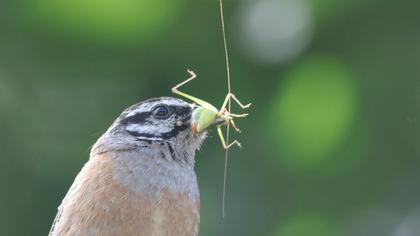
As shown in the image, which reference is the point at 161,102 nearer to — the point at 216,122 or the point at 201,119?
the point at 201,119

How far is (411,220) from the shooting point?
50.8 feet

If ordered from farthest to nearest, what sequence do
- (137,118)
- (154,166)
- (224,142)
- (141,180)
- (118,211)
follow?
(224,142) < (137,118) < (154,166) < (141,180) < (118,211)

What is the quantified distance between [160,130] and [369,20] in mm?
2674

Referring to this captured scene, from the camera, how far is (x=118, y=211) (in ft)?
40.9

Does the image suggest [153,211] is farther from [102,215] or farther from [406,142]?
[406,142]

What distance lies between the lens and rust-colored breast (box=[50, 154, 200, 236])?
40.7 feet

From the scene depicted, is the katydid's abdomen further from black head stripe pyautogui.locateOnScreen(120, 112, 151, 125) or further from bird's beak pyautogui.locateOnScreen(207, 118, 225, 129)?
black head stripe pyautogui.locateOnScreen(120, 112, 151, 125)

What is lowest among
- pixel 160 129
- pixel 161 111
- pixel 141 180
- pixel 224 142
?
pixel 141 180

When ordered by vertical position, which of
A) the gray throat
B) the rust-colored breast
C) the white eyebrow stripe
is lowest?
the rust-colored breast

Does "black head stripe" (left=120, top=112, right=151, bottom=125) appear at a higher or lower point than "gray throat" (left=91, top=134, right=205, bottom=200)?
higher

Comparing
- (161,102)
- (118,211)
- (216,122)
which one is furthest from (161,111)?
(118,211)

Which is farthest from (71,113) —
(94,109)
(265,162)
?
(265,162)

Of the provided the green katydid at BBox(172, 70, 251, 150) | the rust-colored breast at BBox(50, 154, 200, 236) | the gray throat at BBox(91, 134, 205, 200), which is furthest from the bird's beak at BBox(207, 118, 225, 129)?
the rust-colored breast at BBox(50, 154, 200, 236)

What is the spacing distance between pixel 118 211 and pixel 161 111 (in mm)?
988
